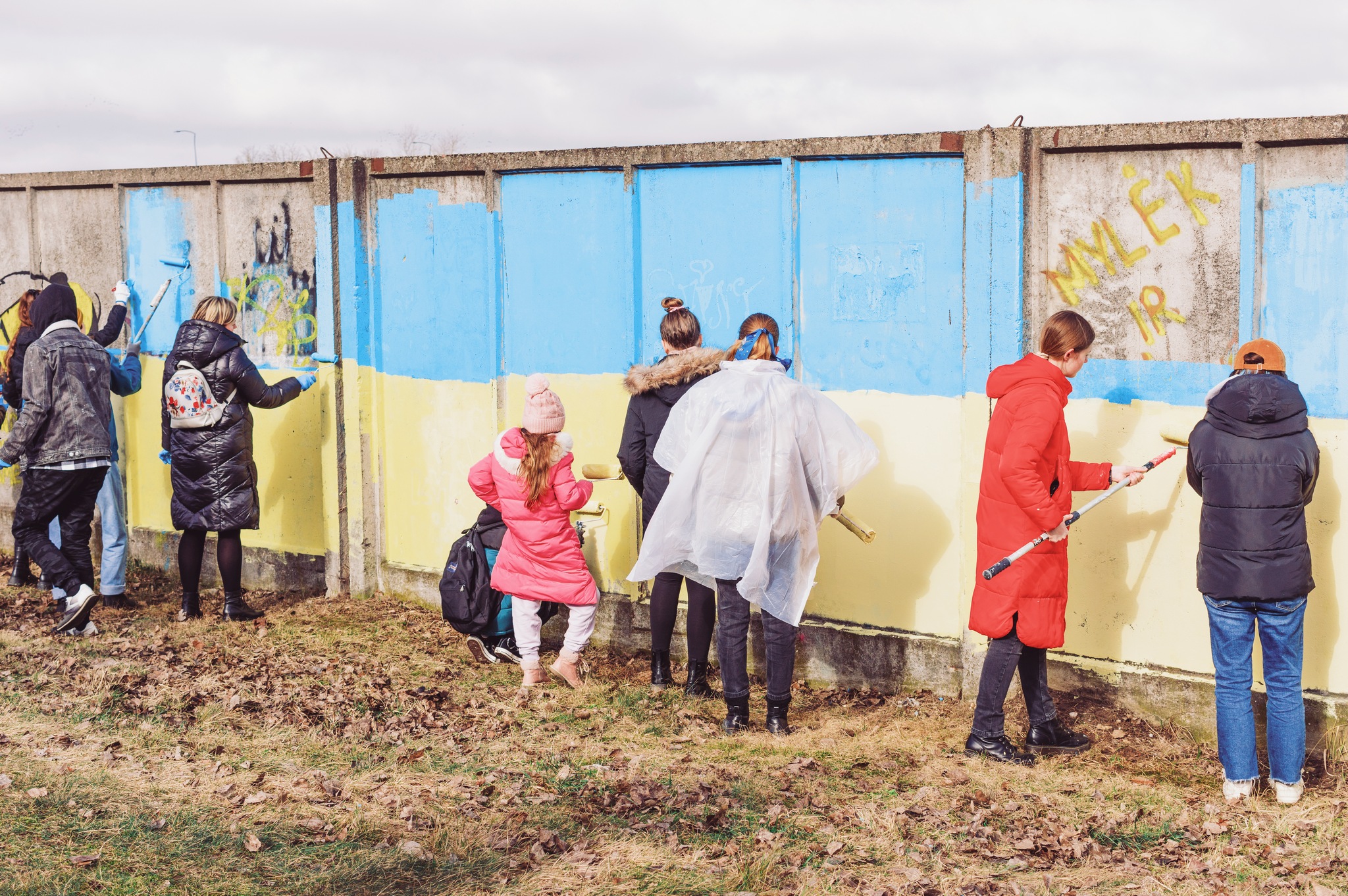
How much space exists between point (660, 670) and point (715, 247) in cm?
212

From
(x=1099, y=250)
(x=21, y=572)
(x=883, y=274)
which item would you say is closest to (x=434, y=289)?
(x=883, y=274)

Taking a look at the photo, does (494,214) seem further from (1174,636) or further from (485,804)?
(1174,636)

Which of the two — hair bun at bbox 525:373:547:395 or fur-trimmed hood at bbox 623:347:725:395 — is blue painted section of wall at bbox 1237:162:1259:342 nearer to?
fur-trimmed hood at bbox 623:347:725:395

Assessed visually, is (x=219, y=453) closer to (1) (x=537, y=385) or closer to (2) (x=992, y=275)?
(1) (x=537, y=385)

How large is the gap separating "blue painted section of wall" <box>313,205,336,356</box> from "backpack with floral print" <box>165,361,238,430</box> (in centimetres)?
91

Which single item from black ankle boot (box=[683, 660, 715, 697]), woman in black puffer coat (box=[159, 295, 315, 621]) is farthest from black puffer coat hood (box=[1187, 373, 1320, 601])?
woman in black puffer coat (box=[159, 295, 315, 621])

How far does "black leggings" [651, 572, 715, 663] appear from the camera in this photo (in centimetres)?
577

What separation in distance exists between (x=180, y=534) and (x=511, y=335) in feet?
10.4

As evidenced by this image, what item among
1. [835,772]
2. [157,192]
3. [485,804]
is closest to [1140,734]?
[835,772]

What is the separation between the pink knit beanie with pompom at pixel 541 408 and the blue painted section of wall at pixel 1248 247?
114 inches

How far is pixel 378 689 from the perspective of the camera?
19.6 feet

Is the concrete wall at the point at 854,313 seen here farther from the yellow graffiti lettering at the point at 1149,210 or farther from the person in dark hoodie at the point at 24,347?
A: the person in dark hoodie at the point at 24,347

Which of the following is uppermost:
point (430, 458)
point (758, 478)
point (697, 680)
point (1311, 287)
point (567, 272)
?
point (567, 272)

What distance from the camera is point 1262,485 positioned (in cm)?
444
